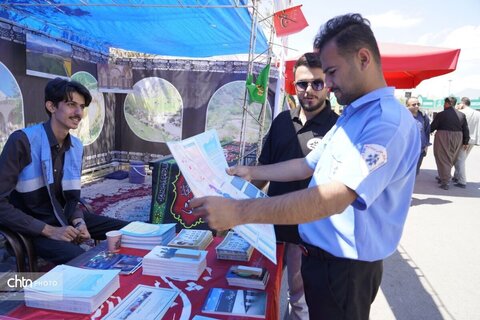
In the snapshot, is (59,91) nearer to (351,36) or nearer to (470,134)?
(351,36)

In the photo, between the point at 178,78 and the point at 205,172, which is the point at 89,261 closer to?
the point at 205,172

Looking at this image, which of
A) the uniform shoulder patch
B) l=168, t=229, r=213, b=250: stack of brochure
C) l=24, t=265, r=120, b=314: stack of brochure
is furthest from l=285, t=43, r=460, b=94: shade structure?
l=24, t=265, r=120, b=314: stack of brochure

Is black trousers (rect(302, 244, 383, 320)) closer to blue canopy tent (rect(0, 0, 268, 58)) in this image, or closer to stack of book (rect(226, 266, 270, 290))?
stack of book (rect(226, 266, 270, 290))

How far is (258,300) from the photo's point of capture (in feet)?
4.10

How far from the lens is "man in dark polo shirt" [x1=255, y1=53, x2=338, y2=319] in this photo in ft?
6.74

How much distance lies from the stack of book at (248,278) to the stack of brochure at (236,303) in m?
0.04

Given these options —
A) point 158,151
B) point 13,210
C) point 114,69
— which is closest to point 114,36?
point 114,69

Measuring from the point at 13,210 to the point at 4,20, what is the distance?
3.96 meters

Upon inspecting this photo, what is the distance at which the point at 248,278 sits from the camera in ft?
4.47

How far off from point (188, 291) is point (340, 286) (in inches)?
23.9

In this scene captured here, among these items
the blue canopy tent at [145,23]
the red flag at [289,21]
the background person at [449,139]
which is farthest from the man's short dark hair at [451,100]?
the red flag at [289,21]

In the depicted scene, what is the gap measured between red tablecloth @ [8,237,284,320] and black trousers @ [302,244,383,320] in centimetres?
18

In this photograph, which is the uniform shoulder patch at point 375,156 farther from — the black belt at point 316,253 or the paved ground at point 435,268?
the paved ground at point 435,268

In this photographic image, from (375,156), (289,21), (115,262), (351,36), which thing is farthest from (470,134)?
(115,262)
